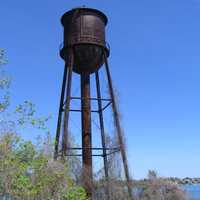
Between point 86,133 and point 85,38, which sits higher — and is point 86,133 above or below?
below

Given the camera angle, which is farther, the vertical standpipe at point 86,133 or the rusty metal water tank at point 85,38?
the rusty metal water tank at point 85,38

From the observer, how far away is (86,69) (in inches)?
879

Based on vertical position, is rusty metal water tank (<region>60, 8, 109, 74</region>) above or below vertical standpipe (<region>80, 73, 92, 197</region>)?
above

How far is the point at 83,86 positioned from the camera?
868 inches

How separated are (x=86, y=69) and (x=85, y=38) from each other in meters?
1.76

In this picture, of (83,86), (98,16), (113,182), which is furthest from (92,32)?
(113,182)

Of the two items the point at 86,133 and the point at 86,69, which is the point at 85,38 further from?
the point at 86,133

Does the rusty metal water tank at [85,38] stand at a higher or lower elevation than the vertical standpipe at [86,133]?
higher

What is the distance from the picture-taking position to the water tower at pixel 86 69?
20.6 meters

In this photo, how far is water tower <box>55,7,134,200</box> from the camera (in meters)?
20.6

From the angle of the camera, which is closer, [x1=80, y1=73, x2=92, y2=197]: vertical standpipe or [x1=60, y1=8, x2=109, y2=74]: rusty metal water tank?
[x1=80, y1=73, x2=92, y2=197]: vertical standpipe

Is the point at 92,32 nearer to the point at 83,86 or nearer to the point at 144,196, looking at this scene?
the point at 83,86

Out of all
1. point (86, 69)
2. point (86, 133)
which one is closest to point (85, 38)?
point (86, 69)

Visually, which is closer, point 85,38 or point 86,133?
point 86,133
